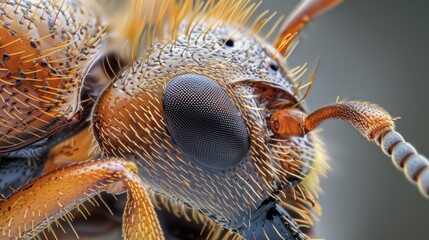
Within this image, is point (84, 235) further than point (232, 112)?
Yes

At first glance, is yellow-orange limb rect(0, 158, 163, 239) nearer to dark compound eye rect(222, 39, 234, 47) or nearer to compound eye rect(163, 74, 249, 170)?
compound eye rect(163, 74, 249, 170)

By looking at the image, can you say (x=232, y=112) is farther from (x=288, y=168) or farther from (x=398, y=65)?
(x=398, y=65)

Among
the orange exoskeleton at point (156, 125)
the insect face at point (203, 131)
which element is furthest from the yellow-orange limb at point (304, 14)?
the insect face at point (203, 131)

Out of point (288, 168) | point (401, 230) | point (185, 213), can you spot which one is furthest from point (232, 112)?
point (401, 230)

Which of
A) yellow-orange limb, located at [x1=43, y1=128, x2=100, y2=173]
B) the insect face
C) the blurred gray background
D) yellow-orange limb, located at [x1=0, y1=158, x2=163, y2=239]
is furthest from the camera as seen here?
the blurred gray background

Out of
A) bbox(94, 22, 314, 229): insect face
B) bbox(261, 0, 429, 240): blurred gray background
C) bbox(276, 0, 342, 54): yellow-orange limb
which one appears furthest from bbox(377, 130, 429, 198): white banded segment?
bbox(261, 0, 429, 240): blurred gray background

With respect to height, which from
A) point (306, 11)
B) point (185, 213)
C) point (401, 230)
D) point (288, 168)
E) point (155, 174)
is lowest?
point (401, 230)

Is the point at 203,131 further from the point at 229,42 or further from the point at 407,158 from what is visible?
the point at 407,158
